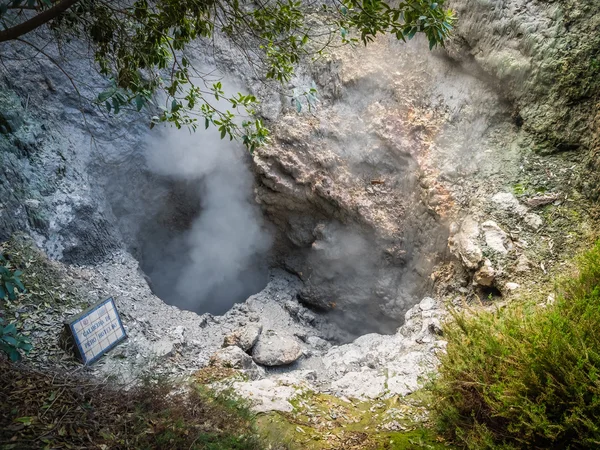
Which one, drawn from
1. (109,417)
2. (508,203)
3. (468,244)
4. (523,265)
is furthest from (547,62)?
(109,417)

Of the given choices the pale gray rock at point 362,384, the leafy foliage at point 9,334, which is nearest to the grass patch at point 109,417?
the leafy foliage at point 9,334

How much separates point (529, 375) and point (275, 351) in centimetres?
286

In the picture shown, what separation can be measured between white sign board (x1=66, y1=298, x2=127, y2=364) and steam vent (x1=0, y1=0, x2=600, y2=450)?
0.07 ft

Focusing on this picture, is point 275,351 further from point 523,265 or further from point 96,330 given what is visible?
point 523,265

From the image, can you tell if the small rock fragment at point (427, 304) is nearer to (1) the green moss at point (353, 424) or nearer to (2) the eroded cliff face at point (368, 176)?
(2) the eroded cliff face at point (368, 176)

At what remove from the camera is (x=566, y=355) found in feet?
8.48

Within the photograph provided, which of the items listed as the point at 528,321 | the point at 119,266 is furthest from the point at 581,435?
the point at 119,266

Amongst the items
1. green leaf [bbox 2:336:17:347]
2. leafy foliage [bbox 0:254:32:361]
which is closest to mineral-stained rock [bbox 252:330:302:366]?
leafy foliage [bbox 0:254:32:361]

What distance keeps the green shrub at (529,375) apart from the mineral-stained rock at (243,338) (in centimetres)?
227

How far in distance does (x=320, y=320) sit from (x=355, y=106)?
3.28m

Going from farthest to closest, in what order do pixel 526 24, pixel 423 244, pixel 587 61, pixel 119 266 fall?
pixel 423 244 < pixel 119 266 < pixel 526 24 < pixel 587 61

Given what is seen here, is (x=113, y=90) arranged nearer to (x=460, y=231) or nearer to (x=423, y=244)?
(x=460, y=231)

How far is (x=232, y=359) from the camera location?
4.42m

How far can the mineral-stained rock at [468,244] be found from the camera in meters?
4.71
